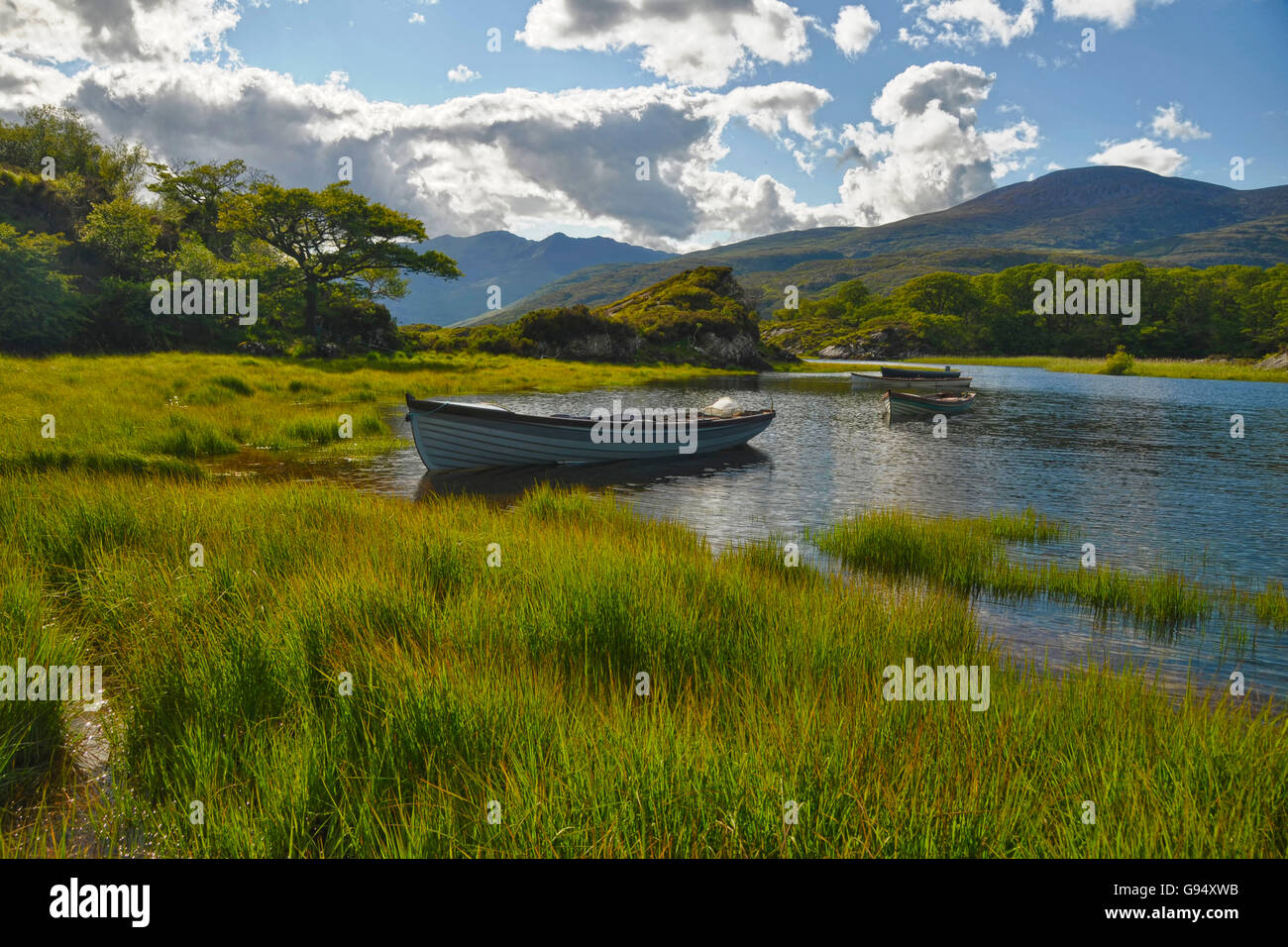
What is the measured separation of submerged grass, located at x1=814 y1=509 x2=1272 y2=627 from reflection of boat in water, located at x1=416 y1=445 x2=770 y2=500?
8342mm

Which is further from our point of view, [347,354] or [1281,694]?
[347,354]

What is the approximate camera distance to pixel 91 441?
1741cm

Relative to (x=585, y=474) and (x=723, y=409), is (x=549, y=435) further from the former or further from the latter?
(x=723, y=409)

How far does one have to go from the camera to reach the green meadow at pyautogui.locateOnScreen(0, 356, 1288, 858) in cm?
338

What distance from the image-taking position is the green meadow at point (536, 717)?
11.1ft

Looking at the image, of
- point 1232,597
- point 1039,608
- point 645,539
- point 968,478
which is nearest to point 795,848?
point 645,539

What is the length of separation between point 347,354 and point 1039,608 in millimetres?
67362

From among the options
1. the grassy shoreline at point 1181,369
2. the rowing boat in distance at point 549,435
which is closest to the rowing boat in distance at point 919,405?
the rowing boat in distance at point 549,435

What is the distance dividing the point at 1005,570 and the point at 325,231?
77.3m

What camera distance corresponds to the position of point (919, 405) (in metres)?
41.2

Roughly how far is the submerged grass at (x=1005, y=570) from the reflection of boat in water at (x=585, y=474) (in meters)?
8.34

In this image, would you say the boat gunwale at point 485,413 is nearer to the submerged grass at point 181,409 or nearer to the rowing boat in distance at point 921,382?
the submerged grass at point 181,409
